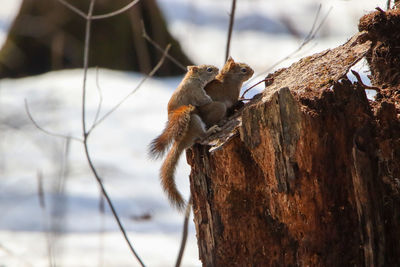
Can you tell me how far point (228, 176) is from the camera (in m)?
2.16

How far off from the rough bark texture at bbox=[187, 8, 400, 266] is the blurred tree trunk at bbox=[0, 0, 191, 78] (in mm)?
5102

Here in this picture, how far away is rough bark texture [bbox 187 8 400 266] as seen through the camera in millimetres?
1933

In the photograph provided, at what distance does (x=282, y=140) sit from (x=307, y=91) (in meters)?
0.21

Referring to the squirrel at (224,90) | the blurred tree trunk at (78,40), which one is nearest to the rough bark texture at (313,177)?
the squirrel at (224,90)

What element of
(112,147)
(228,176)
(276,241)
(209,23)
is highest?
(209,23)

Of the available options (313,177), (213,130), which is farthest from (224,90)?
(313,177)

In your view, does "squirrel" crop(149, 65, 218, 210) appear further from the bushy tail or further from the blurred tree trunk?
the blurred tree trunk

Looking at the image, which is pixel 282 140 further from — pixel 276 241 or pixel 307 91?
pixel 276 241

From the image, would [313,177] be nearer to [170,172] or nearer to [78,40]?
[170,172]

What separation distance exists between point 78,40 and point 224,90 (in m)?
5.12

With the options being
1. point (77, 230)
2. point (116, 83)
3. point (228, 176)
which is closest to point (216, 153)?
point (228, 176)

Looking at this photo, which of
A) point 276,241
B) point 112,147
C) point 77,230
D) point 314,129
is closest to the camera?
point 314,129

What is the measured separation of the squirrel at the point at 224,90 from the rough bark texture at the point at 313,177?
378mm

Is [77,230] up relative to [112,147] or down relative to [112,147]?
down
